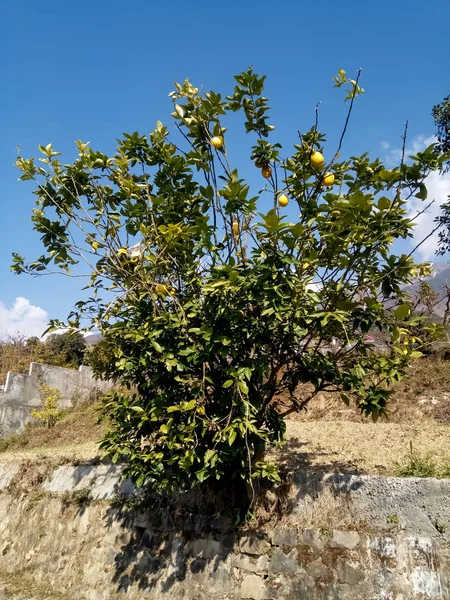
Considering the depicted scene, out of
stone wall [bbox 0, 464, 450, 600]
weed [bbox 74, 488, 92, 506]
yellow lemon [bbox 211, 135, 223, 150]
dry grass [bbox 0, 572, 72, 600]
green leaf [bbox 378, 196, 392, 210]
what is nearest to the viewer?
green leaf [bbox 378, 196, 392, 210]

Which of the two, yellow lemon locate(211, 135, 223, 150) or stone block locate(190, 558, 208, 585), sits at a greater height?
yellow lemon locate(211, 135, 223, 150)

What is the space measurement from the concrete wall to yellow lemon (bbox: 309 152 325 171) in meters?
9.73

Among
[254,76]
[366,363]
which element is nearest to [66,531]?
[366,363]

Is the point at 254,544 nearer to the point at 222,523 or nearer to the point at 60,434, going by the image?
the point at 222,523

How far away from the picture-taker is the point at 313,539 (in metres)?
4.68

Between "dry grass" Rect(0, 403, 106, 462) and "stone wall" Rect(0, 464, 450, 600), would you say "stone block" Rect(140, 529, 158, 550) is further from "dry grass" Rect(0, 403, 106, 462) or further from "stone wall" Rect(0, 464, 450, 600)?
"dry grass" Rect(0, 403, 106, 462)

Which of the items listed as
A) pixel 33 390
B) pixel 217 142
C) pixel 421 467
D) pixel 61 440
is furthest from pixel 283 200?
pixel 33 390

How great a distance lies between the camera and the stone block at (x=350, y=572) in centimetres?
429

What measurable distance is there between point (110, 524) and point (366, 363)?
157 inches

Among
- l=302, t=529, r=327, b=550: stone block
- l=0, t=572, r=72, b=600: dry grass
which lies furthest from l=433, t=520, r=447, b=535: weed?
l=0, t=572, r=72, b=600: dry grass

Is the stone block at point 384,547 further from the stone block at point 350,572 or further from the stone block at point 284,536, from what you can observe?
the stone block at point 284,536

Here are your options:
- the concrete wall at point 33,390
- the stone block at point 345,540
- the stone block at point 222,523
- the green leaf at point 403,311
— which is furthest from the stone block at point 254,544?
the concrete wall at point 33,390

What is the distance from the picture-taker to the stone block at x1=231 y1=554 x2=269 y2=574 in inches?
189

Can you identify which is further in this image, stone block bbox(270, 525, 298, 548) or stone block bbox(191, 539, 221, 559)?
stone block bbox(191, 539, 221, 559)
